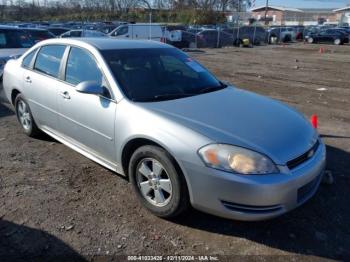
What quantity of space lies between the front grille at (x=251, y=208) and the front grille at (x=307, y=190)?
265 millimetres

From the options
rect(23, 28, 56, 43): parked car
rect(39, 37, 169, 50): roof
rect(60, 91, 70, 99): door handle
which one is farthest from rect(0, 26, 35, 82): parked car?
rect(60, 91, 70, 99): door handle

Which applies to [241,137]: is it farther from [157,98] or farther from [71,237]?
[71,237]

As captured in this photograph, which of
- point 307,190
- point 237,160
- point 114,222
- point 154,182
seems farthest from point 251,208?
point 114,222

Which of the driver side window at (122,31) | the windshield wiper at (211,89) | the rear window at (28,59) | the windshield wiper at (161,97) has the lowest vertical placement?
the windshield wiper at (161,97)

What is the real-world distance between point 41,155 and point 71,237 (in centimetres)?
212

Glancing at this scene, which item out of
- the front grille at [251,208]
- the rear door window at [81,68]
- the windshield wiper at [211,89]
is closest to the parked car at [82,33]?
the rear door window at [81,68]

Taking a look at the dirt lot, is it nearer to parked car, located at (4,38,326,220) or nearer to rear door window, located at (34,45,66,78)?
parked car, located at (4,38,326,220)

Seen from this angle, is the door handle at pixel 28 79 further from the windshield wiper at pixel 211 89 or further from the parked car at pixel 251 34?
the parked car at pixel 251 34

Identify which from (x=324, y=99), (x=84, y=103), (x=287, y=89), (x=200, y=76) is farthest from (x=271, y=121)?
(x=287, y=89)

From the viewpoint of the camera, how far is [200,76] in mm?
4527

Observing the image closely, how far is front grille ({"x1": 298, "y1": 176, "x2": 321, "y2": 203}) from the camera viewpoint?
3.15 m

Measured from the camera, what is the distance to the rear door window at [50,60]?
15.3ft

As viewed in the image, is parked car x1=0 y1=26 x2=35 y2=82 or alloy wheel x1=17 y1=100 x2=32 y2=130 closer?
alloy wheel x1=17 y1=100 x2=32 y2=130

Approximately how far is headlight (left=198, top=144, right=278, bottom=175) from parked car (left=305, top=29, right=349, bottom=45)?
3730 cm
